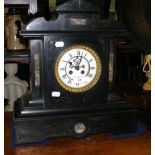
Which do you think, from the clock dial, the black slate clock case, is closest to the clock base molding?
the black slate clock case

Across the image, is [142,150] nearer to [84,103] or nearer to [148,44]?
[84,103]

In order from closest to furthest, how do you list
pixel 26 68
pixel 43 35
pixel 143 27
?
pixel 43 35 < pixel 143 27 < pixel 26 68

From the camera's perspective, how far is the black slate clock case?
3.02ft

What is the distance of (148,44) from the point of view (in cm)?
121

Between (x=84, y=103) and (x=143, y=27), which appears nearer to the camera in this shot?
(x=84, y=103)

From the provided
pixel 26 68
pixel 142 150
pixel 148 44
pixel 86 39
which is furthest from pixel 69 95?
pixel 26 68

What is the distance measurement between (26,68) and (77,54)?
2.86 ft

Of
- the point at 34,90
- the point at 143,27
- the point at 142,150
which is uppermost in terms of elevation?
the point at 143,27

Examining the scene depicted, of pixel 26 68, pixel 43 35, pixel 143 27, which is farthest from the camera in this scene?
pixel 26 68

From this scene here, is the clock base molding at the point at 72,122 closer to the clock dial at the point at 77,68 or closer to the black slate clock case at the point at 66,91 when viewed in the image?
the black slate clock case at the point at 66,91

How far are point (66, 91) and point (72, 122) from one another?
12cm

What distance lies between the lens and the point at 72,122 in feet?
3.13

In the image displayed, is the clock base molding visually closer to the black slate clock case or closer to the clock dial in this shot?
the black slate clock case

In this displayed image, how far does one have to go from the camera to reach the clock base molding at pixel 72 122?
0.93 m
